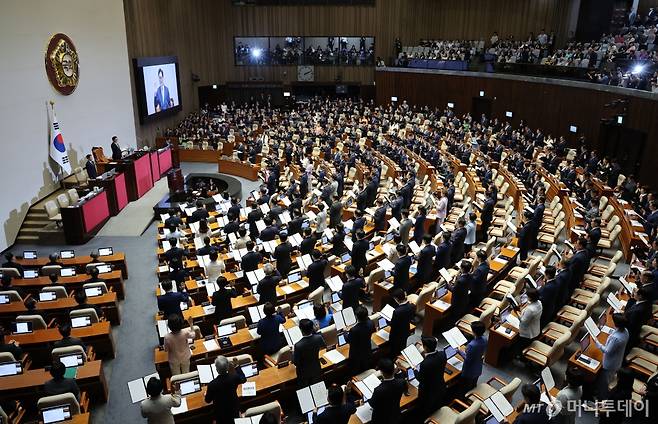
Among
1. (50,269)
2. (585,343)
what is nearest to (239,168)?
(50,269)

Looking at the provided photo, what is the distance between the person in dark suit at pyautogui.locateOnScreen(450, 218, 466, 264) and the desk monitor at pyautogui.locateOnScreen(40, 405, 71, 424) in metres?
7.79

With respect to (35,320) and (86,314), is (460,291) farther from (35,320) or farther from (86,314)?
(35,320)

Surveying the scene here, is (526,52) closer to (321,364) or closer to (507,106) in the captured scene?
(507,106)

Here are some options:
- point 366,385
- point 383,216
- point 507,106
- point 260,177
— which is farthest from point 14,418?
point 507,106

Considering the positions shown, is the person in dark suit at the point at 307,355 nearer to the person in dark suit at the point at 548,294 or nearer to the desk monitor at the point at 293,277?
the desk monitor at the point at 293,277

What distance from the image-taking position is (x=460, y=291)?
8.52 metres

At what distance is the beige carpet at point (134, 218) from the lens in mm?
14898

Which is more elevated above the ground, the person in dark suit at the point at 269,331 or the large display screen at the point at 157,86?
the large display screen at the point at 157,86

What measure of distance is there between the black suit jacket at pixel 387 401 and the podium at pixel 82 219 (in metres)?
11.2

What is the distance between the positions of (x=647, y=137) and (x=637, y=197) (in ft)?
8.64


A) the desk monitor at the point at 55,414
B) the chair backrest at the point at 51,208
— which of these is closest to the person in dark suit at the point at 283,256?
the desk monitor at the point at 55,414

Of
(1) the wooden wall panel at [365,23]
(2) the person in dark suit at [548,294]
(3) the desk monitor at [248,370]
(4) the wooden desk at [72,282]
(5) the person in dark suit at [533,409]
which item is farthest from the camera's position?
(1) the wooden wall panel at [365,23]

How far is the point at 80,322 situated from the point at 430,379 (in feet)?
20.1

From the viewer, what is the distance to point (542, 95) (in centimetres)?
2348
